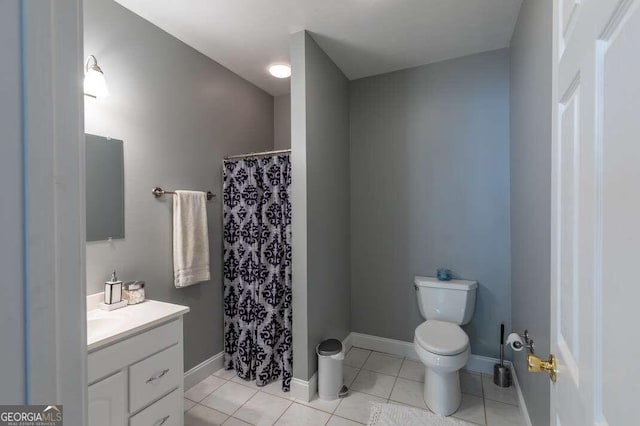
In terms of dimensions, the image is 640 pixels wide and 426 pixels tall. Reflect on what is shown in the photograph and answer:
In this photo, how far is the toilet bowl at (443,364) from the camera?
1729 mm

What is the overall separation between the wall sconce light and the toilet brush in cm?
313

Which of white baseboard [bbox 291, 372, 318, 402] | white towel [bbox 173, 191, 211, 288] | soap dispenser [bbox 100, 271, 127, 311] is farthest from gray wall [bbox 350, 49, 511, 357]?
soap dispenser [bbox 100, 271, 127, 311]

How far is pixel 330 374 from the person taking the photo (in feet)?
6.41

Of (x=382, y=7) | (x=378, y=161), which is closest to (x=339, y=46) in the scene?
(x=382, y=7)

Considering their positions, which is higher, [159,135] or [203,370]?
[159,135]

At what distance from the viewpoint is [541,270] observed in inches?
53.9

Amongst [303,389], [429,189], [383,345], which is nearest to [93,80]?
[303,389]

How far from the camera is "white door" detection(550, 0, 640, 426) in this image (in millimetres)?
391

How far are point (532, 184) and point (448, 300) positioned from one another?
1107 mm

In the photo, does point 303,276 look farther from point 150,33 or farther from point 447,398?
point 150,33

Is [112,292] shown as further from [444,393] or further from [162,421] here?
[444,393]

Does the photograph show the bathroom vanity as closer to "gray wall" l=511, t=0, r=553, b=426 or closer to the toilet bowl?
the toilet bowl

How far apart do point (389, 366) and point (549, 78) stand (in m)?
2.27

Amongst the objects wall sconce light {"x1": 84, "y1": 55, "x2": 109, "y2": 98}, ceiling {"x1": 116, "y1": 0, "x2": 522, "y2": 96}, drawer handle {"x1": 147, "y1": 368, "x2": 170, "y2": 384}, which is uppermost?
ceiling {"x1": 116, "y1": 0, "x2": 522, "y2": 96}
